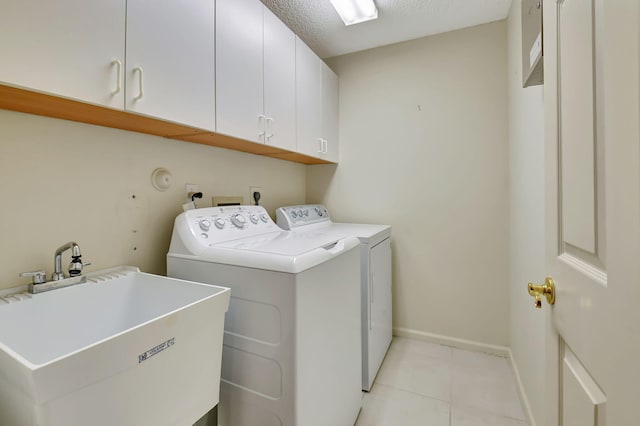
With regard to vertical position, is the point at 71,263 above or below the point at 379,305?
above

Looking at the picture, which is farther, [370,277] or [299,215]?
[299,215]

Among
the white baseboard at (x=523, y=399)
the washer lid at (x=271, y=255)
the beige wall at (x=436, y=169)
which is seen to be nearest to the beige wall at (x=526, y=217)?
the white baseboard at (x=523, y=399)

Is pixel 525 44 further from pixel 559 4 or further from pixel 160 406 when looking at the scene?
pixel 160 406

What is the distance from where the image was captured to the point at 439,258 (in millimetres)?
2348

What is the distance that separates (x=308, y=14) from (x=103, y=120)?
154cm

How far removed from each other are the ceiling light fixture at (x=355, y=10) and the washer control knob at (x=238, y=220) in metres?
1.46

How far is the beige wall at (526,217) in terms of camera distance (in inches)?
52.2

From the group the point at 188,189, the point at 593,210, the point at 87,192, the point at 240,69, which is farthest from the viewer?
the point at 188,189

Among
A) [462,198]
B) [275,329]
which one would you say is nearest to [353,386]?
[275,329]

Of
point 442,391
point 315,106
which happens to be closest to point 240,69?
point 315,106

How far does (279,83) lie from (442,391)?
2.14 m

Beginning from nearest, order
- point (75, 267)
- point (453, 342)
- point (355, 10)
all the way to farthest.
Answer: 1. point (75, 267)
2. point (355, 10)
3. point (453, 342)

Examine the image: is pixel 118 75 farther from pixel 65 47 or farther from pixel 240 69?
pixel 240 69

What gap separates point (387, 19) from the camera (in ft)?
6.73
